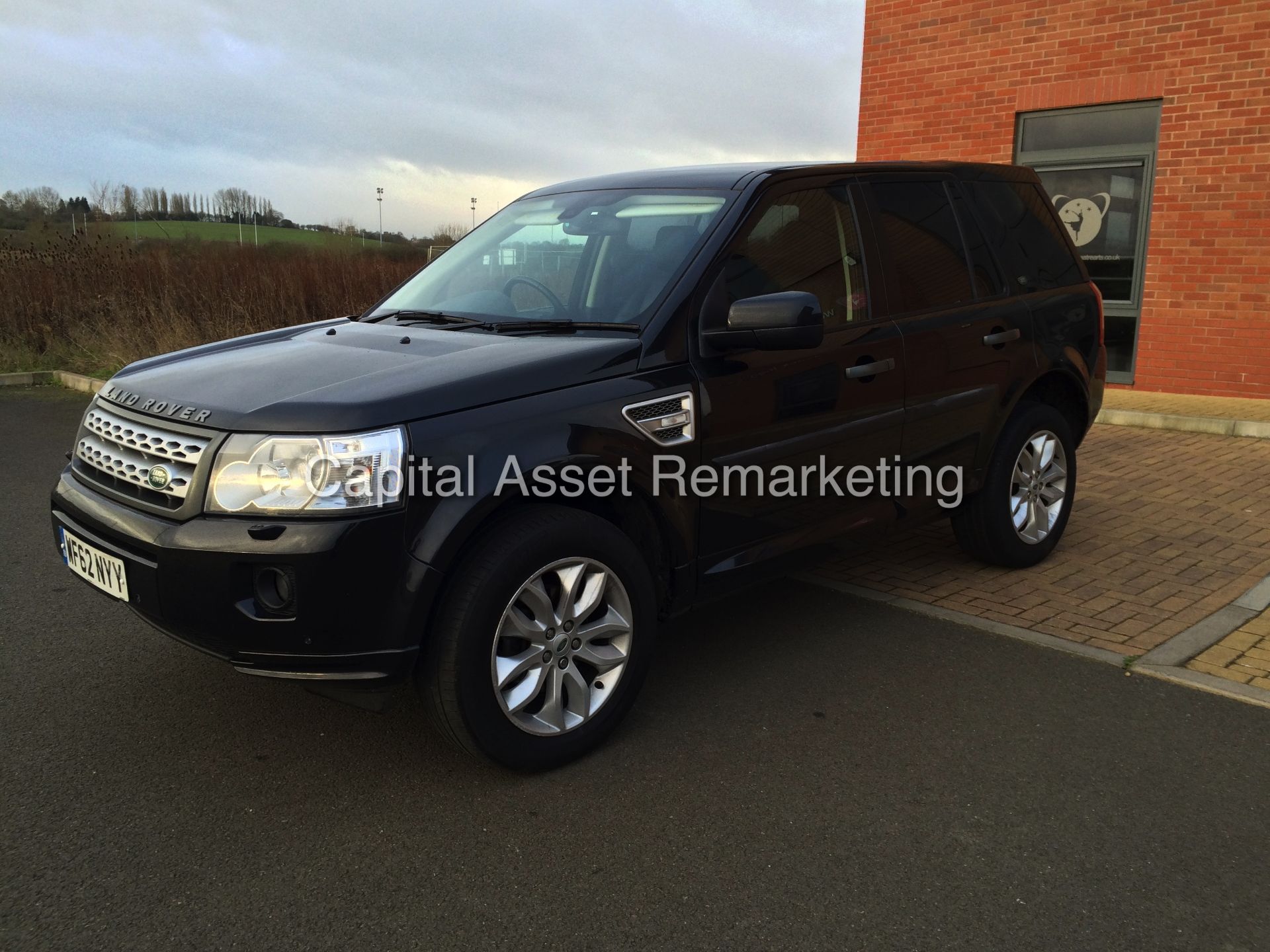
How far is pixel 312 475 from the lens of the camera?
289cm

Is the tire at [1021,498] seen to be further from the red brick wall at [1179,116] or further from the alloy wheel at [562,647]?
the red brick wall at [1179,116]

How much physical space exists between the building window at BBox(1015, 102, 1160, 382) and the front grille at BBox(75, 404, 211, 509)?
952 centimetres

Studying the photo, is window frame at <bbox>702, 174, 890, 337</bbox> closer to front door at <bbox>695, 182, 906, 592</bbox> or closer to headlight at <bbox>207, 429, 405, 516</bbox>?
front door at <bbox>695, 182, 906, 592</bbox>

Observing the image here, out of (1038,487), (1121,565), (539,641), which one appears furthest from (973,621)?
(539,641)

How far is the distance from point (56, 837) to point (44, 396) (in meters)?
10.5

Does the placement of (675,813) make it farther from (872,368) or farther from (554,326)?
(872,368)

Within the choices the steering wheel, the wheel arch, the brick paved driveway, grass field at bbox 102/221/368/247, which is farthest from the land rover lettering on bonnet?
grass field at bbox 102/221/368/247

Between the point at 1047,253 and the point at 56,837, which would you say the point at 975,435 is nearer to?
the point at 1047,253

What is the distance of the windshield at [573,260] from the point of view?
382cm

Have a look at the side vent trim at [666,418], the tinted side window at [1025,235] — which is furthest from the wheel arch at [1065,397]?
the side vent trim at [666,418]

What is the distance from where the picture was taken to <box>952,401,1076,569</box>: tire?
5.08 metres

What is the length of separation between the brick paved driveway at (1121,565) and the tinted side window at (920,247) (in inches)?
47.2

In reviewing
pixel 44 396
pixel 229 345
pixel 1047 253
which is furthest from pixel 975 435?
pixel 44 396

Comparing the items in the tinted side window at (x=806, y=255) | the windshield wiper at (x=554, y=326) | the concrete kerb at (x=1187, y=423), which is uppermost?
the tinted side window at (x=806, y=255)
